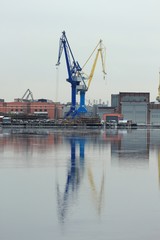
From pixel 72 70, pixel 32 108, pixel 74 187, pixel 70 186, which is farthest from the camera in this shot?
pixel 32 108

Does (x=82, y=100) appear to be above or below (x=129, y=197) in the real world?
above

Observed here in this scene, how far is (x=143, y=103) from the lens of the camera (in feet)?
337

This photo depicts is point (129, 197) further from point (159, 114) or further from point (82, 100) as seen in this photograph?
point (159, 114)

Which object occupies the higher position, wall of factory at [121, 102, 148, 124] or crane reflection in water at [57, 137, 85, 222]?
wall of factory at [121, 102, 148, 124]

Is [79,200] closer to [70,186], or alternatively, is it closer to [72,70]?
[70,186]

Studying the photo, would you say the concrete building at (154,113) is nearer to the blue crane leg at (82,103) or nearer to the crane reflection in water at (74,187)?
the blue crane leg at (82,103)

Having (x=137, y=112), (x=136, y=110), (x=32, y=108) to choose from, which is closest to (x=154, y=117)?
(x=137, y=112)

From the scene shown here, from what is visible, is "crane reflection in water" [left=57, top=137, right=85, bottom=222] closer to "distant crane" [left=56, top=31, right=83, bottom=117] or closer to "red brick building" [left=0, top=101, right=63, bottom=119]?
"distant crane" [left=56, top=31, right=83, bottom=117]

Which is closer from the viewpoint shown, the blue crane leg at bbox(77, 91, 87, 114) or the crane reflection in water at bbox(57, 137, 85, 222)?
the crane reflection in water at bbox(57, 137, 85, 222)

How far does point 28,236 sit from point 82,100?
76.4 metres

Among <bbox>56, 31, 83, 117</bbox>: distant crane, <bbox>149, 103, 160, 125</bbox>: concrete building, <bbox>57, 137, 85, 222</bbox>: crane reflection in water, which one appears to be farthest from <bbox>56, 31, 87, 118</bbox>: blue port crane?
<bbox>57, 137, 85, 222</bbox>: crane reflection in water

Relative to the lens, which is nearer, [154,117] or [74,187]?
[74,187]

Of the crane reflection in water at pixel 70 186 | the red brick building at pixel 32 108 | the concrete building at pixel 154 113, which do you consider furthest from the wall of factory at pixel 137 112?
the crane reflection in water at pixel 70 186

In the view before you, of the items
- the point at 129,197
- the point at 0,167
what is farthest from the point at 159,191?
the point at 0,167
